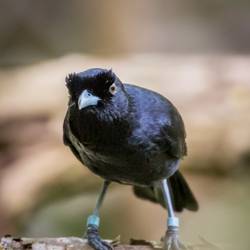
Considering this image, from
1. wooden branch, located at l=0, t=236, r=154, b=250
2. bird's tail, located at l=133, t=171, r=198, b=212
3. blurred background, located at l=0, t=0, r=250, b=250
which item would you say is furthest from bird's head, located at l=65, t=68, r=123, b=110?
blurred background, located at l=0, t=0, r=250, b=250

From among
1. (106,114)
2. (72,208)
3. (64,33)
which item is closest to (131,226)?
(72,208)

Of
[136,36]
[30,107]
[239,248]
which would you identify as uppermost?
[136,36]

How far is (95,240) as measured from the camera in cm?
438

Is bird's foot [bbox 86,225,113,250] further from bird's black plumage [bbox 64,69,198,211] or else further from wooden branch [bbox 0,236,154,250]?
bird's black plumage [bbox 64,69,198,211]

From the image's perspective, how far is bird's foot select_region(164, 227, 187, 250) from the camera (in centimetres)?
442

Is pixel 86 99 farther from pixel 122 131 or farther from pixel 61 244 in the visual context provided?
pixel 61 244

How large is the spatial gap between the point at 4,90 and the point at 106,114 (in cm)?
349

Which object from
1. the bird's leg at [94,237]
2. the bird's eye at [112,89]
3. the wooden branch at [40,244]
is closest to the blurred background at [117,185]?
the bird's leg at [94,237]

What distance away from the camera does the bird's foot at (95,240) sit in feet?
14.1

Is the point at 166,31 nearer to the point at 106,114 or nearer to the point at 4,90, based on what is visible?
the point at 4,90

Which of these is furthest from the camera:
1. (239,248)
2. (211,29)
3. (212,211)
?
(211,29)

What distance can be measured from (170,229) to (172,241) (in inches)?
4.4

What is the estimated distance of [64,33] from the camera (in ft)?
36.8

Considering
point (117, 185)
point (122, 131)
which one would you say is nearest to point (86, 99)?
point (122, 131)
